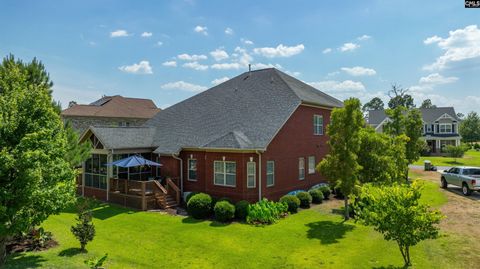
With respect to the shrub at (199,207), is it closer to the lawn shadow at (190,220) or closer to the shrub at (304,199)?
the lawn shadow at (190,220)

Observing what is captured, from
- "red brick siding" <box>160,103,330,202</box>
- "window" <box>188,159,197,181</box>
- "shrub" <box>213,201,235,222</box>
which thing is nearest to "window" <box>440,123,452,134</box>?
"red brick siding" <box>160,103,330,202</box>

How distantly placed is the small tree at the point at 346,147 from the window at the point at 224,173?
17.9 ft

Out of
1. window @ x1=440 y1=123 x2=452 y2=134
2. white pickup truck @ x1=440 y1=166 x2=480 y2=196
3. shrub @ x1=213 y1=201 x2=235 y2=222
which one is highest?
window @ x1=440 y1=123 x2=452 y2=134

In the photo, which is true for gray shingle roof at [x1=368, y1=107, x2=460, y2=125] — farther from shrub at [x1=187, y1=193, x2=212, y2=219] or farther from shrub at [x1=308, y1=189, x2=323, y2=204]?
shrub at [x1=187, y1=193, x2=212, y2=219]

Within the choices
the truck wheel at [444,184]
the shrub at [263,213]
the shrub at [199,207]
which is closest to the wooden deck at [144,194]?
the shrub at [199,207]

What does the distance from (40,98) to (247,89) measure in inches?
701

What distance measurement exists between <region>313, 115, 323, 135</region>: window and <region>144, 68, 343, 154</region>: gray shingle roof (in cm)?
114

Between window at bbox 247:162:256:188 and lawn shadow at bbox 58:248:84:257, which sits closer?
lawn shadow at bbox 58:248:84:257

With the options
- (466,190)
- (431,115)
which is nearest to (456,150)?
(431,115)

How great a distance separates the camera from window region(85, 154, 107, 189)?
23.4 metres

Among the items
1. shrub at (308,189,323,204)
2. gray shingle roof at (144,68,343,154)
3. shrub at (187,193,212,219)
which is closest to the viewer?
shrub at (187,193,212,219)

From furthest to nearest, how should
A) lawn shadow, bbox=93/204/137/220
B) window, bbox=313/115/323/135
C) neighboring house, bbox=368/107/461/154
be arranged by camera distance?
neighboring house, bbox=368/107/461/154
window, bbox=313/115/323/135
lawn shadow, bbox=93/204/137/220

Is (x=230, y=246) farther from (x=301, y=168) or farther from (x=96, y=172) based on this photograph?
(x=96, y=172)

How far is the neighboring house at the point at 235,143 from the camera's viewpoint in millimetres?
19891
